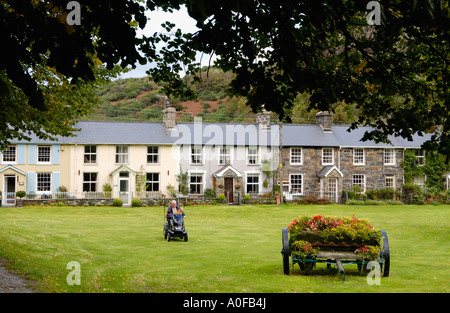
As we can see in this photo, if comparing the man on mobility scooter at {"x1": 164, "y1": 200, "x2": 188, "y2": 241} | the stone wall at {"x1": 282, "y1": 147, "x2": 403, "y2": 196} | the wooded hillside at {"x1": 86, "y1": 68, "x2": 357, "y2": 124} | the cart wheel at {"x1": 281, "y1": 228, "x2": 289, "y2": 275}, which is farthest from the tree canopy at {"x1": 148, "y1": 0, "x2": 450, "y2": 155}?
the wooded hillside at {"x1": 86, "y1": 68, "x2": 357, "y2": 124}

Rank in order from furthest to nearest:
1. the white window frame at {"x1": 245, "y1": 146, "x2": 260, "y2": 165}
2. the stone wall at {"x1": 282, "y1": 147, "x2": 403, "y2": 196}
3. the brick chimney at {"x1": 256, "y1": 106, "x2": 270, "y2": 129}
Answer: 1. the brick chimney at {"x1": 256, "y1": 106, "x2": 270, "y2": 129}
2. the stone wall at {"x1": 282, "y1": 147, "x2": 403, "y2": 196}
3. the white window frame at {"x1": 245, "y1": 146, "x2": 260, "y2": 165}

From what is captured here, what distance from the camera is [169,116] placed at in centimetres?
4578

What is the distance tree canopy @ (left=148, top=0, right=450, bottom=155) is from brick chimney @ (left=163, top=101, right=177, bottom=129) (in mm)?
35661

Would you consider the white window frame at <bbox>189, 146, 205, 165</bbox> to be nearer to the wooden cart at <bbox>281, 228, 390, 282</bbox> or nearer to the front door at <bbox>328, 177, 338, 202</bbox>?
the front door at <bbox>328, 177, 338, 202</bbox>

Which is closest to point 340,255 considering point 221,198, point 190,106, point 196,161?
point 221,198

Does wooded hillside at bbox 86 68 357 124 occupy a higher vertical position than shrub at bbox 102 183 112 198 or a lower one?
higher

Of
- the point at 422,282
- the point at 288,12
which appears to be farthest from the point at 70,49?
the point at 422,282

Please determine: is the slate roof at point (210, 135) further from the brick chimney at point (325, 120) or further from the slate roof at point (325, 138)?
the brick chimney at point (325, 120)

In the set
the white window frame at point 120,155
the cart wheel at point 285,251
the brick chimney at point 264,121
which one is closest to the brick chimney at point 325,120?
the brick chimney at point 264,121

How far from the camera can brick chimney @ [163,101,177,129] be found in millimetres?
45553

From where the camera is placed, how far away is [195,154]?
A: 4466 centimetres
